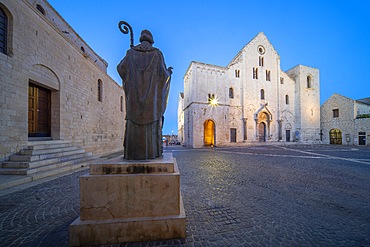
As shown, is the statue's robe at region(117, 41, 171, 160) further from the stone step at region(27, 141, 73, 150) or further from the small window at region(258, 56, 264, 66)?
the small window at region(258, 56, 264, 66)

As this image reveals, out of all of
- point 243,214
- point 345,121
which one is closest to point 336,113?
point 345,121

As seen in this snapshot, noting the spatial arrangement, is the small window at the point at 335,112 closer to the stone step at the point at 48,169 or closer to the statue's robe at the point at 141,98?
the statue's robe at the point at 141,98

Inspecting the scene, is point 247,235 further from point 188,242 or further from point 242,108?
point 242,108

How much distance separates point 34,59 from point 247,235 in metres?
10.3

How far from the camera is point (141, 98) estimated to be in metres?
2.50

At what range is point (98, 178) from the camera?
198 cm

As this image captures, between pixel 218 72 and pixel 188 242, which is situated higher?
pixel 218 72

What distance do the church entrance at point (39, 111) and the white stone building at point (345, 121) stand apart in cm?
3798

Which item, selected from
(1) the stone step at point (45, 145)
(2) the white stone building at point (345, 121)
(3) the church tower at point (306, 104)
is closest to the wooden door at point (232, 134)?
(3) the church tower at point (306, 104)

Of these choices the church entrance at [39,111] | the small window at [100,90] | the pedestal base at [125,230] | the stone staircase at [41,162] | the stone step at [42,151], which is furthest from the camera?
the small window at [100,90]

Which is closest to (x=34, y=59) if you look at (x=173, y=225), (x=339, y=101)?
(x=173, y=225)

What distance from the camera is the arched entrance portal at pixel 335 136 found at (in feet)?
83.4

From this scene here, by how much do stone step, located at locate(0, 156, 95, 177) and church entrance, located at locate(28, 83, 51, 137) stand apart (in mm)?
2661

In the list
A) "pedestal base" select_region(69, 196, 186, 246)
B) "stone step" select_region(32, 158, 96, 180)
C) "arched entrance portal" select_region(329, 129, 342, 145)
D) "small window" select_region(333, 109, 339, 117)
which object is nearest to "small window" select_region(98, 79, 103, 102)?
"stone step" select_region(32, 158, 96, 180)
